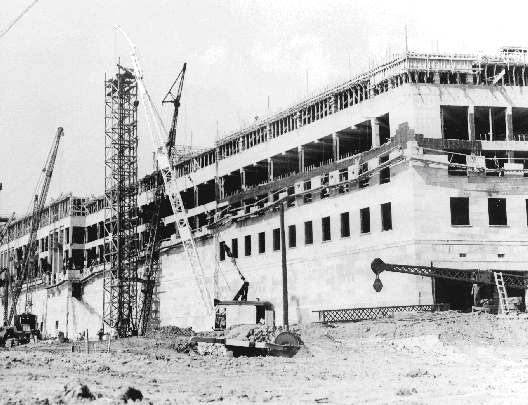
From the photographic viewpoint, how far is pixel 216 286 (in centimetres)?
7206

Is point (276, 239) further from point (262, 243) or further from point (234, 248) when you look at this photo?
point (234, 248)

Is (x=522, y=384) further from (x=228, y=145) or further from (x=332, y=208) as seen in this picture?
(x=228, y=145)

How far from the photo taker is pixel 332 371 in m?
30.4

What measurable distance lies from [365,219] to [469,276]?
31.0ft

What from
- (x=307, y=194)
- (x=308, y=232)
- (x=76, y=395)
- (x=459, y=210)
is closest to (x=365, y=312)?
(x=459, y=210)

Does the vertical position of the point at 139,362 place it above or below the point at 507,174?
below

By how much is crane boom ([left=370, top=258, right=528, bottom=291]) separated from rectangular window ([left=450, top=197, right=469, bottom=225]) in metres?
4.42

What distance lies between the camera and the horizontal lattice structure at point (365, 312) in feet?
161

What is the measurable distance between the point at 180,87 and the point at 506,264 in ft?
139

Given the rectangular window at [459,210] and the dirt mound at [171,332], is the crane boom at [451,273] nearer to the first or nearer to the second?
the rectangular window at [459,210]

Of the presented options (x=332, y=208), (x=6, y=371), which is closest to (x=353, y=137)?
(x=332, y=208)

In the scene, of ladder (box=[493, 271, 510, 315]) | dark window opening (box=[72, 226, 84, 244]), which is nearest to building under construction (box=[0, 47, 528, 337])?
ladder (box=[493, 271, 510, 315])

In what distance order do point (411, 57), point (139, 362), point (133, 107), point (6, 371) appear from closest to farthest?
point (6, 371)
point (139, 362)
point (411, 57)
point (133, 107)

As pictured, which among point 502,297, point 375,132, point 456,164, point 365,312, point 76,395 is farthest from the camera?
point 375,132
